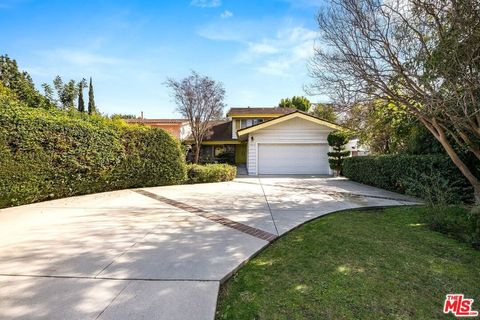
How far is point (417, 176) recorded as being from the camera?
25.2 ft

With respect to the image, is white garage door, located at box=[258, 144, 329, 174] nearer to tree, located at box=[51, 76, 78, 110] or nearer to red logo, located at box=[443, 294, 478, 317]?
red logo, located at box=[443, 294, 478, 317]

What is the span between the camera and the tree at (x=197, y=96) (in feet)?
59.7

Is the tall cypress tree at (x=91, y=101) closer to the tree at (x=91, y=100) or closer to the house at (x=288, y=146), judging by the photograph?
the tree at (x=91, y=100)

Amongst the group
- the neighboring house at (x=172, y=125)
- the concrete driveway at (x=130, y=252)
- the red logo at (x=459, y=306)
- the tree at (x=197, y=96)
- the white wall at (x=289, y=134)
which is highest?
the tree at (x=197, y=96)

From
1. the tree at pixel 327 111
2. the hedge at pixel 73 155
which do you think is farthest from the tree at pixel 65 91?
the tree at pixel 327 111

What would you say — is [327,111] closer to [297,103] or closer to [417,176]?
[417,176]

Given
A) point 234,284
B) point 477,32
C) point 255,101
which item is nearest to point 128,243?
point 234,284

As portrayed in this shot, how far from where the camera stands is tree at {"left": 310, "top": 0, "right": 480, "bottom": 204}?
4.77 meters

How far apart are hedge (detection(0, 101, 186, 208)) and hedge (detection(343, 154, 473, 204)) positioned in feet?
28.1

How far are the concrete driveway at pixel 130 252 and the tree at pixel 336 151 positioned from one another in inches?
331

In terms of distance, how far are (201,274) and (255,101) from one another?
25.7 metres

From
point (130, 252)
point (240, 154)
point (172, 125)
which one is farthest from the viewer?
point (172, 125)

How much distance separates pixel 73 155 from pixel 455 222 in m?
10.2

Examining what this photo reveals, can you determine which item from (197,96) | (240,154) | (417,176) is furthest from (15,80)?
(417,176)
